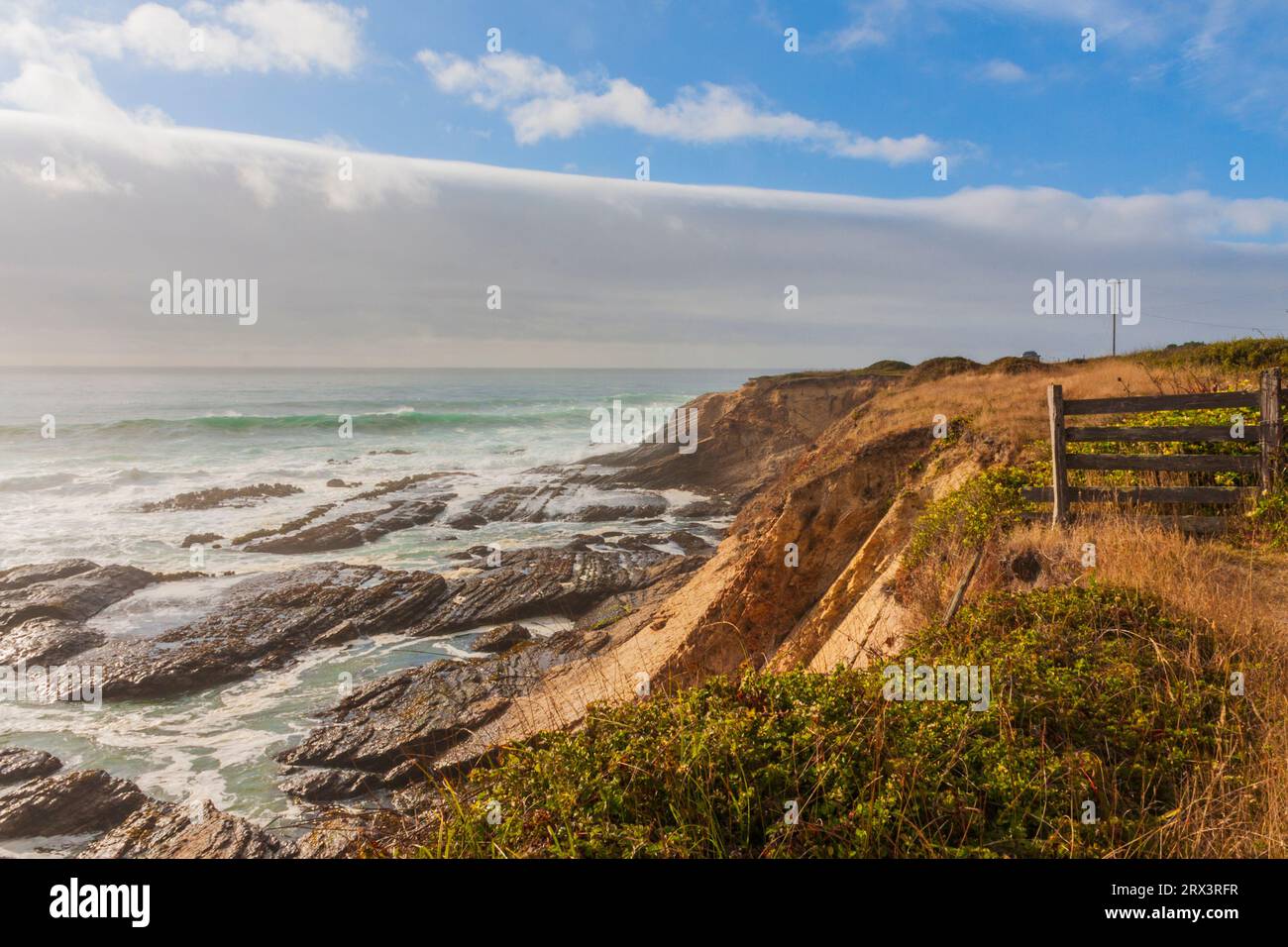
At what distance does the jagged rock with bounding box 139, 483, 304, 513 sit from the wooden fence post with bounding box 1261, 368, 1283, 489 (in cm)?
3333

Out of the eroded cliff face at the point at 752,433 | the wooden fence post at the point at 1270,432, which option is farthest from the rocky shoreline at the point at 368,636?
the wooden fence post at the point at 1270,432

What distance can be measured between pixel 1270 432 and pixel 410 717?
42.9 ft

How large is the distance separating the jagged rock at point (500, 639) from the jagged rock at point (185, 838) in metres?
6.57

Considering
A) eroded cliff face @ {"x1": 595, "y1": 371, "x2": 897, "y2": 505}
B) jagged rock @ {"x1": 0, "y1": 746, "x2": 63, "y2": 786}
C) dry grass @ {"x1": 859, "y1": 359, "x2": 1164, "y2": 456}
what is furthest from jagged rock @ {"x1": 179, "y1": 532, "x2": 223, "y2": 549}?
dry grass @ {"x1": 859, "y1": 359, "x2": 1164, "y2": 456}

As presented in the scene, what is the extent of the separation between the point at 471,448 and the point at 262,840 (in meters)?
45.0

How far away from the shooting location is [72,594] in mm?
18438

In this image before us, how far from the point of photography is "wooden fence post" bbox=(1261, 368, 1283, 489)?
9.32 meters

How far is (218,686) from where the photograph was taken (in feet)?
46.9

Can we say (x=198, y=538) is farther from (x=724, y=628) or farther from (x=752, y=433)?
(x=752, y=433)

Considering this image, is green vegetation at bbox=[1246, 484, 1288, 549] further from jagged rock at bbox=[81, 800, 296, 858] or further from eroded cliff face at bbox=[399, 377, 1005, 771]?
jagged rock at bbox=[81, 800, 296, 858]

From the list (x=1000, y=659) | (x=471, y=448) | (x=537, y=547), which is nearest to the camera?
(x=1000, y=659)
